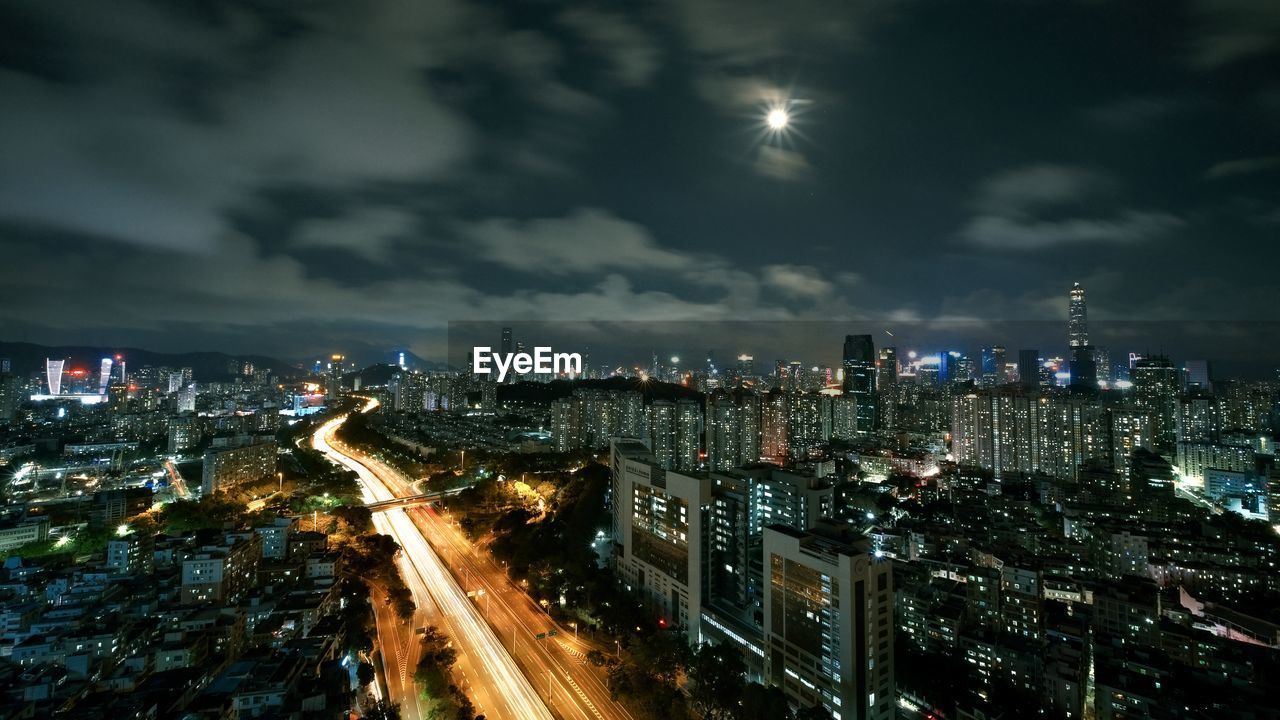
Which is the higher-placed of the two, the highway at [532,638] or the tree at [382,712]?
the tree at [382,712]

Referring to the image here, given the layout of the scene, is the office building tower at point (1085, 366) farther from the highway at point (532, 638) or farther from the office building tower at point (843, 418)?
the highway at point (532, 638)

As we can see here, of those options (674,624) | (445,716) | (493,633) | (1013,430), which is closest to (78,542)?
(493,633)

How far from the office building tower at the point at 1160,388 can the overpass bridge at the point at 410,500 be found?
19.5 m

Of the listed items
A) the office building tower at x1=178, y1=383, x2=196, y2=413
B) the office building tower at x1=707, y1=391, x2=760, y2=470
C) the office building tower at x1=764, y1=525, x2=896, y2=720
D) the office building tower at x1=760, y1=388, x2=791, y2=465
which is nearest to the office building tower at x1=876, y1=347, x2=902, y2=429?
the office building tower at x1=760, y1=388, x2=791, y2=465

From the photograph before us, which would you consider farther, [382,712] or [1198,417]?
[1198,417]

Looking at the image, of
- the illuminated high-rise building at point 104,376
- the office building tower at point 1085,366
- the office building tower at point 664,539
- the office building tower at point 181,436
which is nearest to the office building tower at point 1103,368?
the office building tower at point 1085,366

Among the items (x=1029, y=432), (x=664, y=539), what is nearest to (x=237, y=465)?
(x=664, y=539)

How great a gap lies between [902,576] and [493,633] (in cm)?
538

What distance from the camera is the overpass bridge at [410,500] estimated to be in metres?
11.2

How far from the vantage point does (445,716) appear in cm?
476

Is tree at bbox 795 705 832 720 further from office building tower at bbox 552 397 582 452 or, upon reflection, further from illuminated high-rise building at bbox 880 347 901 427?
illuminated high-rise building at bbox 880 347 901 427

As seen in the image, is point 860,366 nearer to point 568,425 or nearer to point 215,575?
point 568,425

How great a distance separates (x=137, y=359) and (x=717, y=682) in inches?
1555

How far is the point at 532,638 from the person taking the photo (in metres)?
6.54
